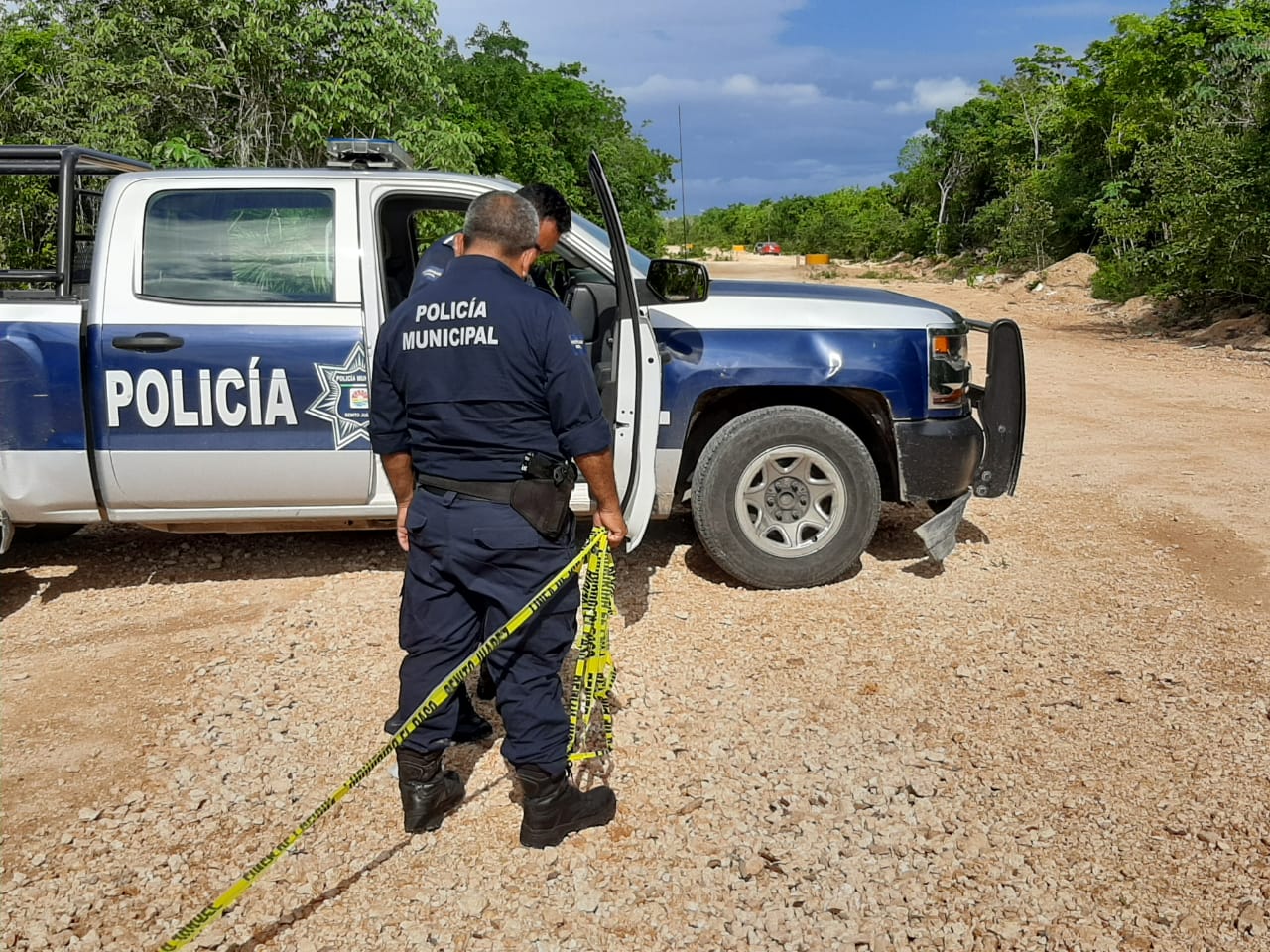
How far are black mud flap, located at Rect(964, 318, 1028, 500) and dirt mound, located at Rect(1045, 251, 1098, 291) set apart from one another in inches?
956

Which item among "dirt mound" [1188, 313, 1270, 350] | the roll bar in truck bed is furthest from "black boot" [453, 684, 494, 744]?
"dirt mound" [1188, 313, 1270, 350]

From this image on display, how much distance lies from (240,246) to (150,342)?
1.95 feet

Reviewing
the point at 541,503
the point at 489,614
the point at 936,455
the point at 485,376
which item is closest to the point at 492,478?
the point at 541,503

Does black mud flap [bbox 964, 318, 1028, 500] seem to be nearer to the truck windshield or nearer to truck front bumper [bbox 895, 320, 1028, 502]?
truck front bumper [bbox 895, 320, 1028, 502]

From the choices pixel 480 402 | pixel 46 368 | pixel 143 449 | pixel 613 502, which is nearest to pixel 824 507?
pixel 613 502

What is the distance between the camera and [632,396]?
444cm

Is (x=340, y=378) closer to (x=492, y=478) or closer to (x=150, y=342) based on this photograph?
(x=150, y=342)

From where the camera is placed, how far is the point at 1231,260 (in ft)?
52.4

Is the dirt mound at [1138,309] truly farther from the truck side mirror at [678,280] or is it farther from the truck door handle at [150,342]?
the truck door handle at [150,342]

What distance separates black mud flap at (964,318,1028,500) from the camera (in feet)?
17.1

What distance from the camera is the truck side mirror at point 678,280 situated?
4695 millimetres

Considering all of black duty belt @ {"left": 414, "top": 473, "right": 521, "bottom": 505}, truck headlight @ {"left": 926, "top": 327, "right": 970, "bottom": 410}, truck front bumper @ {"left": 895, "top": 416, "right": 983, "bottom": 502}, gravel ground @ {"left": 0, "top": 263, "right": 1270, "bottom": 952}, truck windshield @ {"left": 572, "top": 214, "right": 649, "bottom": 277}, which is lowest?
gravel ground @ {"left": 0, "top": 263, "right": 1270, "bottom": 952}

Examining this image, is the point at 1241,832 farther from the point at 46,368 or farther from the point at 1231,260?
the point at 1231,260

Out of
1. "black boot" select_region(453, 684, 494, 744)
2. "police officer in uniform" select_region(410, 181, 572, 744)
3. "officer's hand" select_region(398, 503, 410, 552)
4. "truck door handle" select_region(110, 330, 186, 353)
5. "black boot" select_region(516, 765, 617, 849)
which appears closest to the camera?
"black boot" select_region(516, 765, 617, 849)
